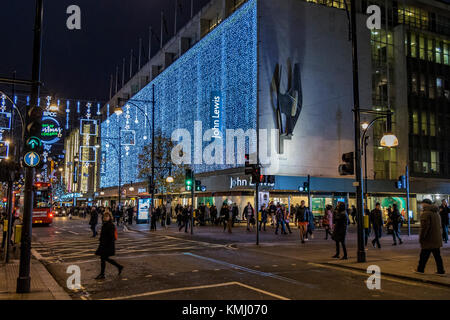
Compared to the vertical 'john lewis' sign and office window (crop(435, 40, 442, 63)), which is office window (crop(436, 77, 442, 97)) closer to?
office window (crop(435, 40, 442, 63))

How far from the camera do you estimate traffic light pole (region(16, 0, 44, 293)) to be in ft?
27.0

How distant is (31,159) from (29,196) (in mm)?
762

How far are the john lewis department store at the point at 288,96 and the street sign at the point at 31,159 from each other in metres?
27.4

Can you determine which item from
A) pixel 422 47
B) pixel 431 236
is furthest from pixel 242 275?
pixel 422 47

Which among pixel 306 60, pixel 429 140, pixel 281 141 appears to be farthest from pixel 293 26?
pixel 429 140

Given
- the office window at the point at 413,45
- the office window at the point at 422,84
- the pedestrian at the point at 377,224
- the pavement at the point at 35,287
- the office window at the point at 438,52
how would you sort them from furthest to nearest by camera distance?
the office window at the point at 438,52
the office window at the point at 422,84
the office window at the point at 413,45
the pedestrian at the point at 377,224
the pavement at the point at 35,287

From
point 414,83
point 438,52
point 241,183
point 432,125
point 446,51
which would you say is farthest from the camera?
point 446,51

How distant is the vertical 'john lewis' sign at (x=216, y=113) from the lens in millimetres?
40281

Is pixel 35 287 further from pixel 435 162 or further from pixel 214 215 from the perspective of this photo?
pixel 435 162

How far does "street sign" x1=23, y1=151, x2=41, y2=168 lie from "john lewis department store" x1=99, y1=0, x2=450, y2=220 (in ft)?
89.8

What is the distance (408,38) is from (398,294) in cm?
4429

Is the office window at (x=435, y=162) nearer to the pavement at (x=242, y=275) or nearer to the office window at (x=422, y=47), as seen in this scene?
the office window at (x=422, y=47)

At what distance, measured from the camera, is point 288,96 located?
121ft

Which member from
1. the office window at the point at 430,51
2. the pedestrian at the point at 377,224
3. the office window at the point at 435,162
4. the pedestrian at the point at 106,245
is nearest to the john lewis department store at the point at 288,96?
the office window at the point at 435,162
